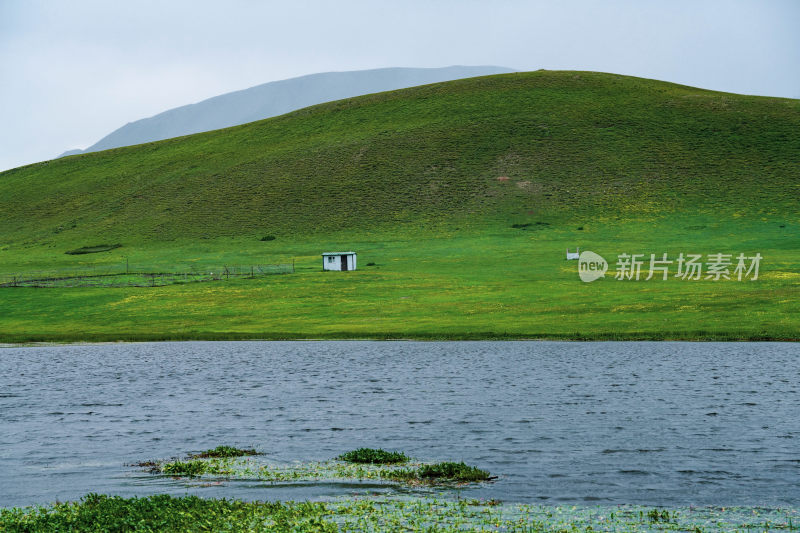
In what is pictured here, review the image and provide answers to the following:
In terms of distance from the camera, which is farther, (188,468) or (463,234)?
(463,234)

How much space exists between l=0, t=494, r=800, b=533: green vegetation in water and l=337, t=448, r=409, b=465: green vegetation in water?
14.9 feet

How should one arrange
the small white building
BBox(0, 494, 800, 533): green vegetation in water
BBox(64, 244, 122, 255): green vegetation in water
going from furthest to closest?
BBox(64, 244, 122, 255): green vegetation in water, the small white building, BBox(0, 494, 800, 533): green vegetation in water

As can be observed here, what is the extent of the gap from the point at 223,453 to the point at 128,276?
94967mm

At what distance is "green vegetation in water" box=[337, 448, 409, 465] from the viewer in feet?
79.4

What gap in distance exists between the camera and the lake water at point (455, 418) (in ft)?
70.6

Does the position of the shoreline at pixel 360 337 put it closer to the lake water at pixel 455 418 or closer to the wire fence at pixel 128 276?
the lake water at pixel 455 418

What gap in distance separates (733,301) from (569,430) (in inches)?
2026

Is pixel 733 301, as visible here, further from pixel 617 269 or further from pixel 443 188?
pixel 443 188

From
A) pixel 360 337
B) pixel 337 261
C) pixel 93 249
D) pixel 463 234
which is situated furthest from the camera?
pixel 93 249

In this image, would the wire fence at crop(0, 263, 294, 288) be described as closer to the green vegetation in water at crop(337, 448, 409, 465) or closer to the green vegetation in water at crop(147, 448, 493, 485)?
the green vegetation in water at crop(147, 448, 493, 485)

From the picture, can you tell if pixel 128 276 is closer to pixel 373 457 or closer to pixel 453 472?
pixel 373 457

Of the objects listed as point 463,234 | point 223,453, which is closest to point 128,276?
point 463,234

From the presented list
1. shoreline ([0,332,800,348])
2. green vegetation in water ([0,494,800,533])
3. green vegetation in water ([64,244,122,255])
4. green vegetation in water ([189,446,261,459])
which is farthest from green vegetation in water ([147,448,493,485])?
green vegetation in water ([64,244,122,255])

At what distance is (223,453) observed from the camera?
2567cm
